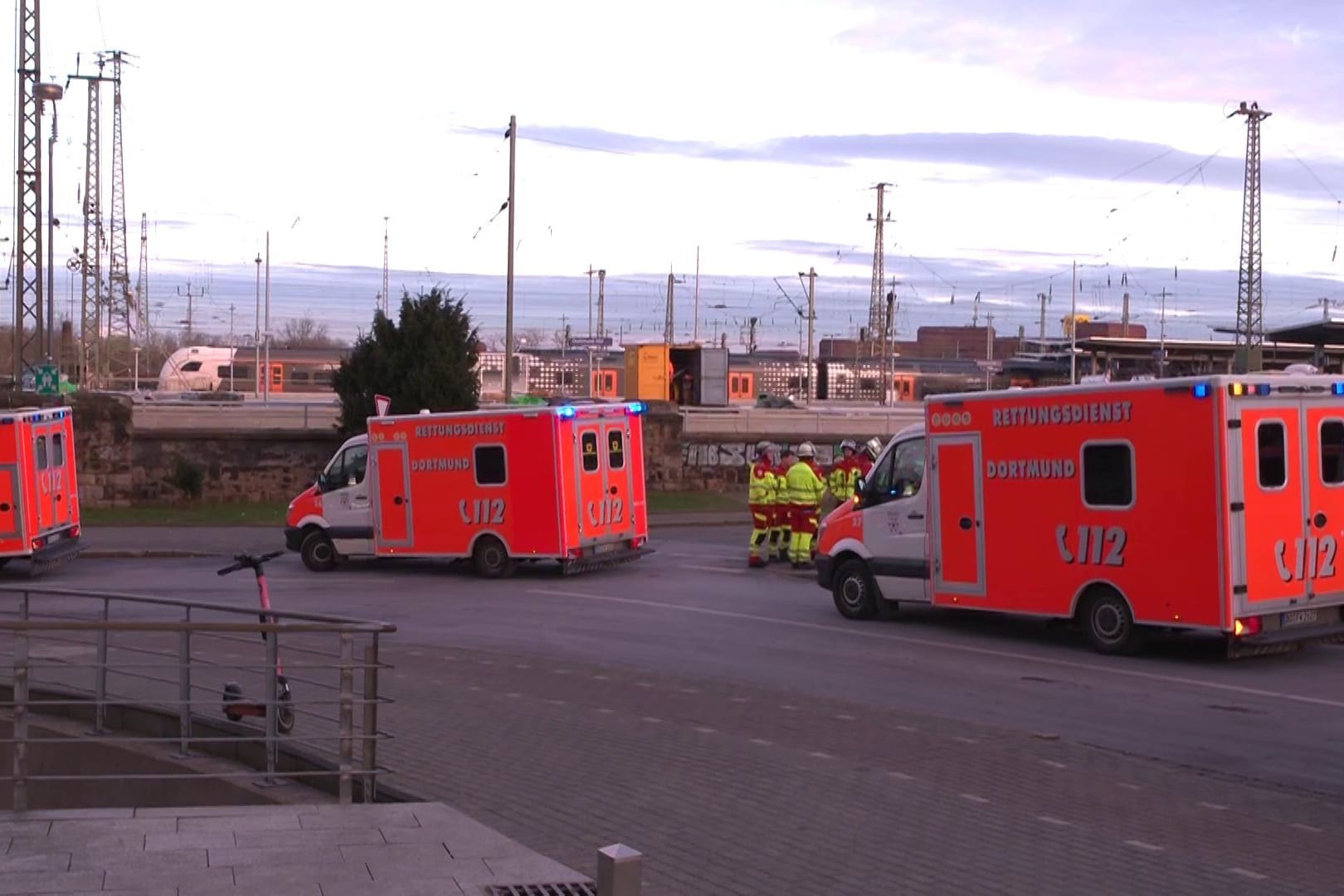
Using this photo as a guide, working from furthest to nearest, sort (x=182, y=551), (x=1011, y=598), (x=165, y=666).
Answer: (x=182, y=551) → (x=1011, y=598) → (x=165, y=666)

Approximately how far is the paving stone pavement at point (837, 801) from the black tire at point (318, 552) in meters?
13.3

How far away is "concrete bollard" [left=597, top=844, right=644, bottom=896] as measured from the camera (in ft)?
17.4

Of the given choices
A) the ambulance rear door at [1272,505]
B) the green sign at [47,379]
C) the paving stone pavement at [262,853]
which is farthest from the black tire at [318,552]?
the paving stone pavement at [262,853]

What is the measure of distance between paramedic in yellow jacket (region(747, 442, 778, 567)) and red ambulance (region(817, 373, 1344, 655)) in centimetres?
713

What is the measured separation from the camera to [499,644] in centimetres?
1605

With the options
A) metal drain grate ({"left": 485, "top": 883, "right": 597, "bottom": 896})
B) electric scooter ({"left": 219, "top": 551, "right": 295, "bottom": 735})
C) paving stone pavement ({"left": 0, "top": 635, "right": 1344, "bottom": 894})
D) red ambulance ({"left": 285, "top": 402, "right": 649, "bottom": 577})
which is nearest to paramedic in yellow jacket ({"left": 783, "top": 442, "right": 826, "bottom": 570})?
red ambulance ({"left": 285, "top": 402, "right": 649, "bottom": 577})

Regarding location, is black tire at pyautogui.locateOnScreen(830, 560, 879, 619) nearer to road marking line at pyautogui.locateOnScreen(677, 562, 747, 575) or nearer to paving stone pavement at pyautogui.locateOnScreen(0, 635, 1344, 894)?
road marking line at pyautogui.locateOnScreen(677, 562, 747, 575)

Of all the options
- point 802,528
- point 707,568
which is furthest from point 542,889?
point 707,568

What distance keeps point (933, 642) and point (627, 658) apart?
3329 millimetres

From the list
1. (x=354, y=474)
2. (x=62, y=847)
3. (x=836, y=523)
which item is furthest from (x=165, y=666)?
(x=354, y=474)

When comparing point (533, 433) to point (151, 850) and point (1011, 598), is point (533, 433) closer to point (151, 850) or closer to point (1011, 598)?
point (1011, 598)

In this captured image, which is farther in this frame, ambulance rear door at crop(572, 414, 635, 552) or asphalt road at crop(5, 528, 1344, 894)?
ambulance rear door at crop(572, 414, 635, 552)

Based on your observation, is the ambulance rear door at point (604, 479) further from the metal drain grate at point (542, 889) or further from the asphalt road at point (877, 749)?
the metal drain grate at point (542, 889)

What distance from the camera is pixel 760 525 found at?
24375 mm
